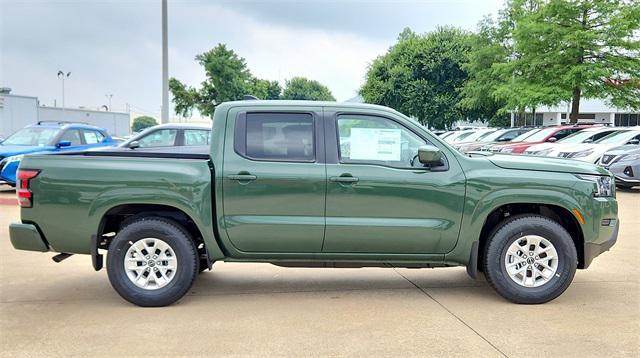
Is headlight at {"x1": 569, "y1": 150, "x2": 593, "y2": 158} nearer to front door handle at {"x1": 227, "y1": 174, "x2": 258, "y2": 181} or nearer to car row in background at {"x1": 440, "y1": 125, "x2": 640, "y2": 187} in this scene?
car row in background at {"x1": 440, "y1": 125, "x2": 640, "y2": 187}

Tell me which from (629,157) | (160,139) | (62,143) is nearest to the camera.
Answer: (160,139)

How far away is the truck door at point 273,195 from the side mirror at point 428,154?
880 mm

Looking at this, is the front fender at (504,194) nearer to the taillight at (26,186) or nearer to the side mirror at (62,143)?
the taillight at (26,186)

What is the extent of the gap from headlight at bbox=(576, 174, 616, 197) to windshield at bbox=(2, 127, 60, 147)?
12509 millimetres

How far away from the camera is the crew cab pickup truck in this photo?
475 centimetres

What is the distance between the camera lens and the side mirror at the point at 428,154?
4695 millimetres

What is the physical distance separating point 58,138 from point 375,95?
90.6ft

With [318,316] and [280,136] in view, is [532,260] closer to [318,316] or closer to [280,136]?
[318,316]

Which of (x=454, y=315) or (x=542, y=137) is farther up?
(x=542, y=137)

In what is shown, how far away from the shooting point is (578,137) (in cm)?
1645

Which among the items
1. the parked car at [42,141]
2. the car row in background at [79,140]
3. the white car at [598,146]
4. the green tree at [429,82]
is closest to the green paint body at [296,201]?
the car row in background at [79,140]

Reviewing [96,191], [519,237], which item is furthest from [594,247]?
[96,191]

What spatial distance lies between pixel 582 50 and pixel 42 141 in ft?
68.4

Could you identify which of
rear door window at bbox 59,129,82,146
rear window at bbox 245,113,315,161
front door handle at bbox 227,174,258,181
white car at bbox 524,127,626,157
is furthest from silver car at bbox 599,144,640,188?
rear door window at bbox 59,129,82,146
